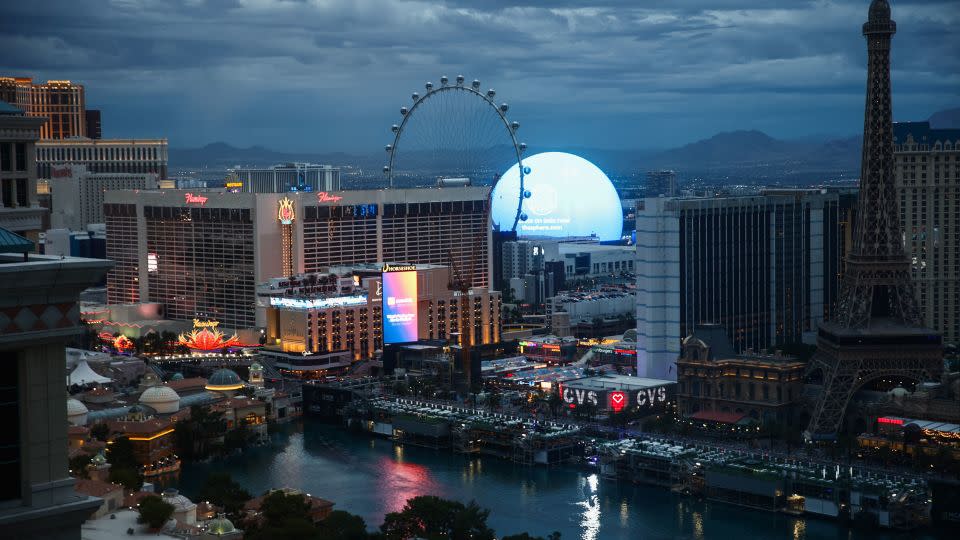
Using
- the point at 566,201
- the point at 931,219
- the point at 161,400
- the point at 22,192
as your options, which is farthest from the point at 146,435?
the point at 566,201

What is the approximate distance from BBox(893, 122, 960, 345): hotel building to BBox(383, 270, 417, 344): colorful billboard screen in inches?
1119

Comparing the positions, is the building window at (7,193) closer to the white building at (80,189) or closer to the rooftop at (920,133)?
the rooftop at (920,133)

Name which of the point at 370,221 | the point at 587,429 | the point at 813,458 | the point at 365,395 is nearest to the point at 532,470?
the point at 587,429

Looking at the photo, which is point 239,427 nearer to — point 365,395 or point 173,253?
point 365,395

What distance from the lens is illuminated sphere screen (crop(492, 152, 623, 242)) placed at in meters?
130

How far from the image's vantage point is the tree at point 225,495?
4166 cm

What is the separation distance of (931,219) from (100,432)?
48518 millimetres

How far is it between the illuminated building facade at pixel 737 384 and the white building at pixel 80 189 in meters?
82.7

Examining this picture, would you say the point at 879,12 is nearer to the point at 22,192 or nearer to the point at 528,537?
the point at 528,537

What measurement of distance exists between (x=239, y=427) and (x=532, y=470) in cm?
1410

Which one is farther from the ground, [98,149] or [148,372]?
[98,149]

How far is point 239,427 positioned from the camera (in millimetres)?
60656

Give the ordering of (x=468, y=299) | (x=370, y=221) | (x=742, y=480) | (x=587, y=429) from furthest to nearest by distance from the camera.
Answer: (x=370, y=221)
(x=468, y=299)
(x=587, y=429)
(x=742, y=480)

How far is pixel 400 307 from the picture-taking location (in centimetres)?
8175
